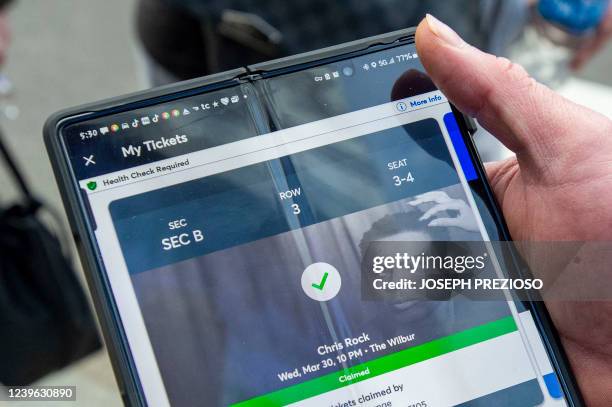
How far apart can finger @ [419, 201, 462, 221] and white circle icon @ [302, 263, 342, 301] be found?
3.9 inches

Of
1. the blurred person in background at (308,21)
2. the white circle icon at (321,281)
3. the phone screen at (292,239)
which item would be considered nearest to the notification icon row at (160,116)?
the phone screen at (292,239)

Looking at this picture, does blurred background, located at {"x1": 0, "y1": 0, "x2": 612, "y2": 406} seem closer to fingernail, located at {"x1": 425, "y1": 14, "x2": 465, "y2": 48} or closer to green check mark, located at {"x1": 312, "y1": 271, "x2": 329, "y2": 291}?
fingernail, located at {"x1": 425, "y1": 14, "x2": 465, "y2": 48}

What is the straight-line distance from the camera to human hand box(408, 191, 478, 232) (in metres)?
0.68

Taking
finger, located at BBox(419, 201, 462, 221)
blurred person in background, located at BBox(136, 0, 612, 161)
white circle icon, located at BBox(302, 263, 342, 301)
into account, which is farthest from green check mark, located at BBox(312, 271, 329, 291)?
blurred person in background, located at BBox(136, 0, 612, 161)

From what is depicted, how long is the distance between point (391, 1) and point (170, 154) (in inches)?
16.3

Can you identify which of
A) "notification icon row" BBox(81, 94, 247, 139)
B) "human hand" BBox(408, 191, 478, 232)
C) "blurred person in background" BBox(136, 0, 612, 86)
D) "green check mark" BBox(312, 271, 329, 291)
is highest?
"blurred person in background" BBox(136, 0, 612, 86)

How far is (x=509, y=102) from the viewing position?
69cm

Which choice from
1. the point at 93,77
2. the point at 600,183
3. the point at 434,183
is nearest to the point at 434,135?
the point at 434,183

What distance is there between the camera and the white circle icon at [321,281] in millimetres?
655

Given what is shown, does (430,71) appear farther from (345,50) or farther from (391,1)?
(391,1)

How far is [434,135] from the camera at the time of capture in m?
0.70

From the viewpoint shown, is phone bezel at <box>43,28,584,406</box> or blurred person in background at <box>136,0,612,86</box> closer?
phone bezel at <box>43,28,584,406</box>

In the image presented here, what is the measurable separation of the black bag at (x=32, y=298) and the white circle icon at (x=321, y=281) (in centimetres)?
44

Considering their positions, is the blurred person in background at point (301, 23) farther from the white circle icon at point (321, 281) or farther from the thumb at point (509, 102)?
the white circle icon at point (321, 281)
